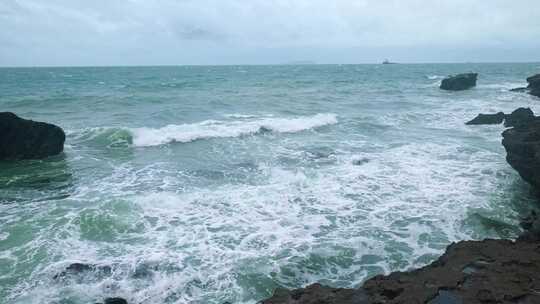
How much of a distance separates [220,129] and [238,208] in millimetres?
12494

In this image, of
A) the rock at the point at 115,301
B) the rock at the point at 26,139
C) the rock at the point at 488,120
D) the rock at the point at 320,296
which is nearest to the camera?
→ the rock at the point at 320,296

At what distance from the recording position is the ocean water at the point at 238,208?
26.7 feet

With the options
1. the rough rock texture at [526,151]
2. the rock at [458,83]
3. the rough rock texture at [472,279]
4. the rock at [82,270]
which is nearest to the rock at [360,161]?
the rough rock texture at [526,151]

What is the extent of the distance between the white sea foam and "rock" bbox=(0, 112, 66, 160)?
3868 mm

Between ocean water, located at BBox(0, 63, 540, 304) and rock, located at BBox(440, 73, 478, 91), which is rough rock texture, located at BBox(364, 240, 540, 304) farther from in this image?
rock, located at BBox(440, 73, 478, 91)

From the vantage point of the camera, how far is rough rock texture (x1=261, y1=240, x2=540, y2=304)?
5.73m

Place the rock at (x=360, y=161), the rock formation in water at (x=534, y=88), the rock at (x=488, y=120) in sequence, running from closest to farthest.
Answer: the rock at (x=360, y=161), the rock at (x=488, y=120), the rock formation in water at (x=534, y=88)

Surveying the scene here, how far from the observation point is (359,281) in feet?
26.1

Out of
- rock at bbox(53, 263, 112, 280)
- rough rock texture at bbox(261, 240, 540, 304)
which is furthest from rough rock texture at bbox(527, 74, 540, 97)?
rock at bbox(53, 263, 112, 280)

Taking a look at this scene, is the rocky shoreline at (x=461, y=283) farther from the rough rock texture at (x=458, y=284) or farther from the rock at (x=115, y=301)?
the rock at (x=115, y=301)

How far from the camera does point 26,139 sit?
A: 17531 mm

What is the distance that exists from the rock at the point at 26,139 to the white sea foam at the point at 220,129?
3.87 m

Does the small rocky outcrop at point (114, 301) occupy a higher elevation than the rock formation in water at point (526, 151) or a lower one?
lower

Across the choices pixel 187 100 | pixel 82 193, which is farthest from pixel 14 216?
pixel 187 100
